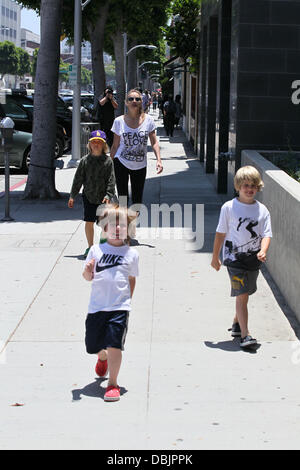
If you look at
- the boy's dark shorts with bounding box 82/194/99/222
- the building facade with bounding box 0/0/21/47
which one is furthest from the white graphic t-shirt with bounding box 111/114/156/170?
A: the building facade with bounding box 0/0/21/47

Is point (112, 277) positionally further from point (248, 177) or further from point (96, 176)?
point (96, 176)

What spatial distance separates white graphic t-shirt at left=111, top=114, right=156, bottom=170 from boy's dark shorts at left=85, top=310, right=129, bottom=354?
4.77 meters

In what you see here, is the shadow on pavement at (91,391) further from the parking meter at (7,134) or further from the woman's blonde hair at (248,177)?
the parking meter at (7,134)

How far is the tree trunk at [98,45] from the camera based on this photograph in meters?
31.2

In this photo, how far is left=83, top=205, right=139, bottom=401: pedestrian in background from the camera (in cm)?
527

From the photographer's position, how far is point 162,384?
5.52 meters

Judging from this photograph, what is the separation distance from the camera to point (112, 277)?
17.3ft

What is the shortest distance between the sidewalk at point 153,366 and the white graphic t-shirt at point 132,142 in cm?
111

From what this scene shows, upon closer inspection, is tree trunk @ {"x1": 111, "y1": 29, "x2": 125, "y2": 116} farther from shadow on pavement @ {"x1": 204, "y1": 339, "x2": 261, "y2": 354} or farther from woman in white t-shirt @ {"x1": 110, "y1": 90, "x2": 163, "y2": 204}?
shadow on pavement @ {"x1": 204, "y1": 339, "x2": 261, "y2": 354}

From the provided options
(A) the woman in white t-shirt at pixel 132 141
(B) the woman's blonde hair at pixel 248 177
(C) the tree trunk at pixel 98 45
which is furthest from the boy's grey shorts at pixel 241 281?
(C) the tree trunk at pixel 98 45

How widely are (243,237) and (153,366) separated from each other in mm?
1197

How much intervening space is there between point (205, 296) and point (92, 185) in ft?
6.91

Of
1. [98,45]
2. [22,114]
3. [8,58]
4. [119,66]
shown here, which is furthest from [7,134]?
[8,58]

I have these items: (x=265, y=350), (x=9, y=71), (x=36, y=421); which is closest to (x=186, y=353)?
(x=265, y=350)
